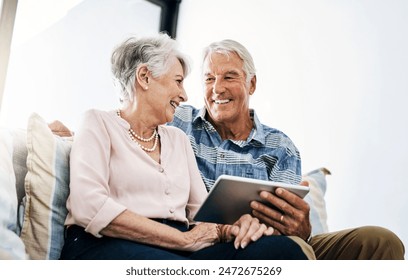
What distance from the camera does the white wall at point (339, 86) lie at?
66.7 inches

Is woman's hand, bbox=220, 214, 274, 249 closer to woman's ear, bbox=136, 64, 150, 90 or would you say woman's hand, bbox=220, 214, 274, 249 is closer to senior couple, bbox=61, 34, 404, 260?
senior couple, bbox=61, 34, 404, 260

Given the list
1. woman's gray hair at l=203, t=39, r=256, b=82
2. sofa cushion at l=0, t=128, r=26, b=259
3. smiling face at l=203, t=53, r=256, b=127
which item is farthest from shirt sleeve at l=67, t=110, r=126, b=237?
woman's gray hair at l=203, t=39, r=256, b=82

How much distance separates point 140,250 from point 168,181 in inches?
9.2

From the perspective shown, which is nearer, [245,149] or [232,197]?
[232,197]

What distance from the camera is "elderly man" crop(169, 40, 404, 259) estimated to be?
124 cm

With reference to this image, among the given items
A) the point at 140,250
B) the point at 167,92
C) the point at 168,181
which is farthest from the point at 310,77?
the point at 140,250

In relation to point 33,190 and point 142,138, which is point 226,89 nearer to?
point 142,138

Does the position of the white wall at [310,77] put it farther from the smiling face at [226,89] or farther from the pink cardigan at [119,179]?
the pink cardigan at [119,179]

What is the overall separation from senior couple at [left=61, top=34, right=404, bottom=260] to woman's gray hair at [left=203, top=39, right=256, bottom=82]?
0.66 ft

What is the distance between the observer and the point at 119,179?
3.73 ft

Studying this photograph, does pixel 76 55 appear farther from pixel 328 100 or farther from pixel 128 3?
pixel 328 100
